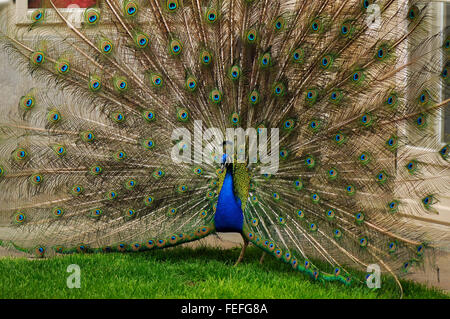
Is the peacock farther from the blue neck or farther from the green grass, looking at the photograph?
the green grass

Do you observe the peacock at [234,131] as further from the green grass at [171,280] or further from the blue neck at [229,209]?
the green grass at [171,280]

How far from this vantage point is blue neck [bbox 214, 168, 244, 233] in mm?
3695

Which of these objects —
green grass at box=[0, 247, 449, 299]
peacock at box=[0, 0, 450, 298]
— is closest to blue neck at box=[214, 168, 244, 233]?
peacock at box=[0, 0, 450, 298]

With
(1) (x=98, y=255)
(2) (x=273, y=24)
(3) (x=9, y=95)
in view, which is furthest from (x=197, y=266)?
(3) (x=9, y=95)

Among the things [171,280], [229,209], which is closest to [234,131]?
[229,209]

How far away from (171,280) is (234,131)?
3.69ft

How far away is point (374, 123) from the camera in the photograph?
11.5ft

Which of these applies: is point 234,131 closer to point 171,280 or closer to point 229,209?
point 229,209

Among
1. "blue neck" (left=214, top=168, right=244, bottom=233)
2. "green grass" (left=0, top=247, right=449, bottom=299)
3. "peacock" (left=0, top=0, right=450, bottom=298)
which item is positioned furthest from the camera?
"blue neck" (left=214, top=168, right=244, bottom=233)

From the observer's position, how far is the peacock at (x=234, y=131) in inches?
136

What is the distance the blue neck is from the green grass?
1.18 feet

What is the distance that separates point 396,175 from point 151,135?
1.75 meters

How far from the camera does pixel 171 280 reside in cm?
365

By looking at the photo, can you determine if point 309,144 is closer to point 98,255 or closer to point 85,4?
point 98,255
